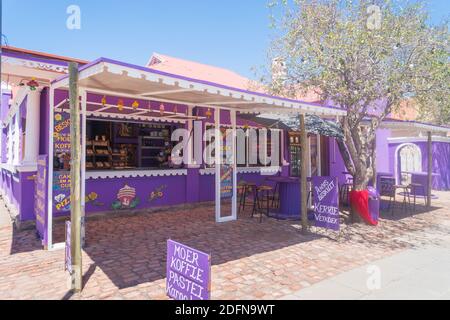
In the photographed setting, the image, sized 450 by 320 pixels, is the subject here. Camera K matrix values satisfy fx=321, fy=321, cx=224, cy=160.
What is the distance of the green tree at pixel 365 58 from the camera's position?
23.5ft

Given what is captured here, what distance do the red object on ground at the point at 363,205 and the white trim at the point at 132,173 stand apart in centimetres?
478

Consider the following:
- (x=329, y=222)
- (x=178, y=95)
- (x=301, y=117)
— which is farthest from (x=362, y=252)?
(x=178, y=95)

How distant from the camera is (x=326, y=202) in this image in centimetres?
722

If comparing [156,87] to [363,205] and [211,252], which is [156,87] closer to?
[211,252]

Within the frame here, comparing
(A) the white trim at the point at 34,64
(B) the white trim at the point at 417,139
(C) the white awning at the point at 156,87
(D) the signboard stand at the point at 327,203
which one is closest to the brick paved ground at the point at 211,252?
(D) the signboard stand at the point at 327,203

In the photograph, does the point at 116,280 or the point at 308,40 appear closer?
the point at 116,280

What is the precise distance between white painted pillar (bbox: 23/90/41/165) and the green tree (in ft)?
20.2

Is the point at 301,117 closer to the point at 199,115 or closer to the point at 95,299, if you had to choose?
the point at 199,115

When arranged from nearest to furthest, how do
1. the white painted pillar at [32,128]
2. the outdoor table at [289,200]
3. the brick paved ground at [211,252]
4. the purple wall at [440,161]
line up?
1. the brick paved ground at [211,252]
2. the white painted pillar at [32,128]
3. the outdoor table at [289,200]
4. the purple wall at [440,161]

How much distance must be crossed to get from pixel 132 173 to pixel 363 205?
5.95 meters

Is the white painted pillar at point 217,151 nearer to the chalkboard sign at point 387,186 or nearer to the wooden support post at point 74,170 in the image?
the wooden support post at point 74,170

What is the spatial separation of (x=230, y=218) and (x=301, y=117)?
3056 mm

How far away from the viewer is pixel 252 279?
14.5 feet

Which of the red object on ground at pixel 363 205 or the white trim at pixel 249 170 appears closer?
the red object on ground at pixel 363 205
